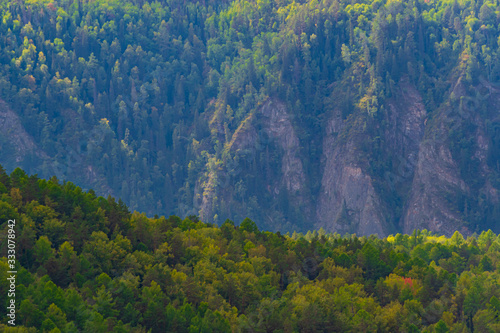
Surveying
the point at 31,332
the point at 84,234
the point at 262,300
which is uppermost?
the point at 84,234

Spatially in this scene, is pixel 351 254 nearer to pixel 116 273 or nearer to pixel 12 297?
pixel 116 273

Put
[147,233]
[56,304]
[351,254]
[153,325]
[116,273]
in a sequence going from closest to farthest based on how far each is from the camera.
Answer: [56,304] < [153,325] < [116,273] < [147,233] < [351,254]

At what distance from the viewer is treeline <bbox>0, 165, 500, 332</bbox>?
106m

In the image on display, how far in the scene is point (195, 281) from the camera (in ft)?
392

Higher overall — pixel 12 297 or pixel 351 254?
pixel 351 254

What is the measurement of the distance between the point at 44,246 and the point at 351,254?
5735 cm

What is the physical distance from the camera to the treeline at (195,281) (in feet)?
346

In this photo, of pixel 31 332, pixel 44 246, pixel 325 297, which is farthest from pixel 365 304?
pixel 31 332

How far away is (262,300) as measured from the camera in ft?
398

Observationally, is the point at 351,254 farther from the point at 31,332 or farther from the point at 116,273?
the point at 31,332

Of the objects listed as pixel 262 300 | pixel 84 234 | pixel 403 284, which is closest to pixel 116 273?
pixel 84 234

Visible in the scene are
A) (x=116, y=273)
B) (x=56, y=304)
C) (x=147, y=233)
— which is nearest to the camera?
(x=56, y=304)

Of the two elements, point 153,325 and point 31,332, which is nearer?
point 31,332

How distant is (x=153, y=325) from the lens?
107500 millimetres
